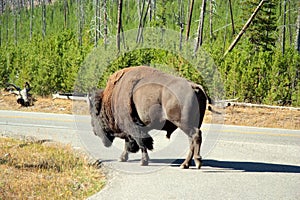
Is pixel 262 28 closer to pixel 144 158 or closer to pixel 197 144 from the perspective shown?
pixel 144 158

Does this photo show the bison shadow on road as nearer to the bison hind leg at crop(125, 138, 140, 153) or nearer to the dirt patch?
Answer: the bison hind leg at crop(125, 138, 140, 153)

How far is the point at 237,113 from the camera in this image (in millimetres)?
15422

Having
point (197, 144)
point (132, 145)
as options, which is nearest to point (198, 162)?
point (197, 144)

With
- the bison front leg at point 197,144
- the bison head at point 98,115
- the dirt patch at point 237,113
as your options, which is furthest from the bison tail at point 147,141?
the dirt patch at point 237,113

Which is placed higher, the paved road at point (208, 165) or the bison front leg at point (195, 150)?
the bison front leg at point (195, 150)

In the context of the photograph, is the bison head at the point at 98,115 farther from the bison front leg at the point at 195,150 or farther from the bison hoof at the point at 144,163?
the bison front leg at the point at 195,150

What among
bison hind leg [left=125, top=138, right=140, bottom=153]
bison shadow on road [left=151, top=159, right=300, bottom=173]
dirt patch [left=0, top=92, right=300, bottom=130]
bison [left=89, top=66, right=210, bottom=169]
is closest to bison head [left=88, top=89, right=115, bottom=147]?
bison [left=89, top=66, right=210, bottom=169]

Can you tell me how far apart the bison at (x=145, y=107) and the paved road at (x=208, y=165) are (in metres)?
0.51

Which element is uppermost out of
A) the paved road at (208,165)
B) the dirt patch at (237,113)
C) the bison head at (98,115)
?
the bison head at (98,115)

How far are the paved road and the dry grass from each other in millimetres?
340

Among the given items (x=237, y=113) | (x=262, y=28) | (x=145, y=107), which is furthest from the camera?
(x=262, y=28)

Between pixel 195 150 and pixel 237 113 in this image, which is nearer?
pixel 195 150

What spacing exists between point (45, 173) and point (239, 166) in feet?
10.8

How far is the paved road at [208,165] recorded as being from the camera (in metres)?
6.29
